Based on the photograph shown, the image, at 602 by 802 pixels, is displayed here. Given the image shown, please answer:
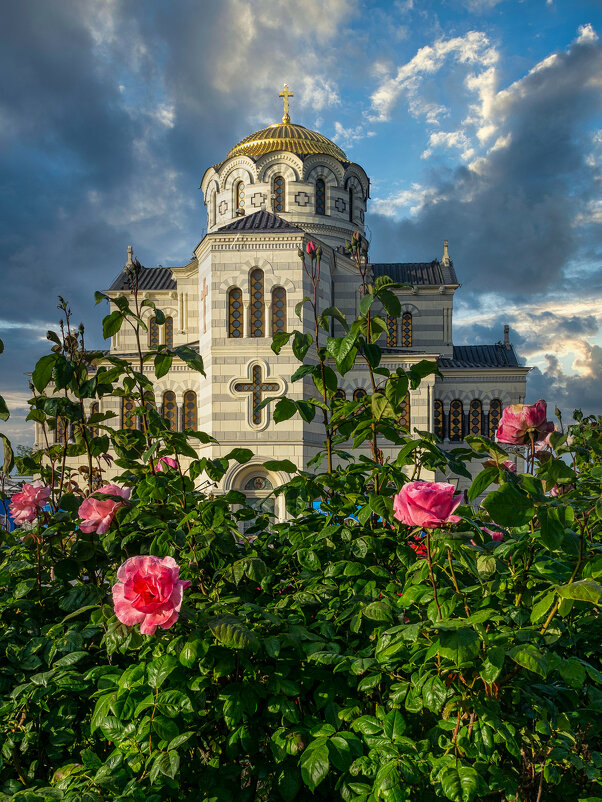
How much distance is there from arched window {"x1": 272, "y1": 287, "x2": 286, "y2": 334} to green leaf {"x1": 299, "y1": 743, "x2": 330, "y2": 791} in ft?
51.2

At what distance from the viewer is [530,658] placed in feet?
4.94

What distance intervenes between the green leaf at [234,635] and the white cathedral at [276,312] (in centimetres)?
1369

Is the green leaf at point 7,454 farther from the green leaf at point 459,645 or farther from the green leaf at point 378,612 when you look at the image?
the green leaf at point 459,645

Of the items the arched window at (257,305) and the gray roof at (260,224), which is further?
the gray roof at (260,224)

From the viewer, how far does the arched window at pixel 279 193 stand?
22.3m

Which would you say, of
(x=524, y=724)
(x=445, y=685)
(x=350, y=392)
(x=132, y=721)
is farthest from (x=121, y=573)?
(x=350, y=392)

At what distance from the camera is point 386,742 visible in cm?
178

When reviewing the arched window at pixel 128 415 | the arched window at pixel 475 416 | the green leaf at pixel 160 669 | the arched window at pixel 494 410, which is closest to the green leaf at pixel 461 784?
the green leaf at pixel 160 669

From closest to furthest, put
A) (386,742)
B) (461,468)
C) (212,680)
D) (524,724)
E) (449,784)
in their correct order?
(449,784)
(386,742)
(524,724)
(212,680)
(461,468)

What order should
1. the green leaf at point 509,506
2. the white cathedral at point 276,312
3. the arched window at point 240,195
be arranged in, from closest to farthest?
the green leaf at point 509,506
the white cathedral at point 276,312
the arched window at point 240,195

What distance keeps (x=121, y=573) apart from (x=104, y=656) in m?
0.99

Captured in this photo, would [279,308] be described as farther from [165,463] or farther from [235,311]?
[165,463]

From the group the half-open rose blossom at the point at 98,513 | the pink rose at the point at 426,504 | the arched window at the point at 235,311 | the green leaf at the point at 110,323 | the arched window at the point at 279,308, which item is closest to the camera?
the pink rose at the point at 426,504

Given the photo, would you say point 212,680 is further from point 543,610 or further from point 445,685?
point 543,610
